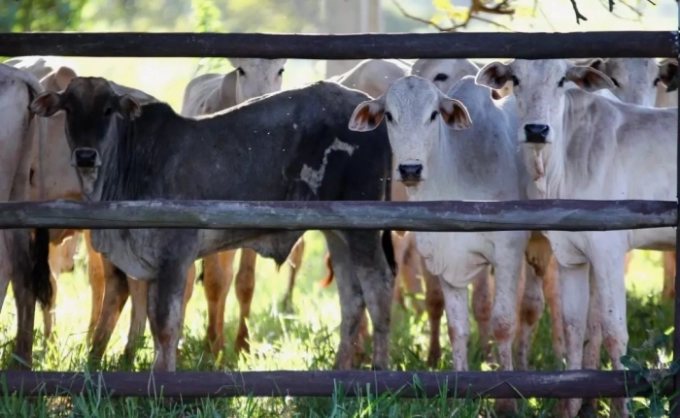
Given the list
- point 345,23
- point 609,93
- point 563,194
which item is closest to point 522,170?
point 563,194

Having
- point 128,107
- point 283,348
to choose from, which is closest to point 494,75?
point 128,107

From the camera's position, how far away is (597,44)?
14.5 ft

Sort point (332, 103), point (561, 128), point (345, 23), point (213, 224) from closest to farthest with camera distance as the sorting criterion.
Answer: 1. point (213, 224)
2. point (561, 128)
3. point (332, 103)
4. point (345, 23)

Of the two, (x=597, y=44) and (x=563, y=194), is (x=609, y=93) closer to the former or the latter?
(x=563, y=194)

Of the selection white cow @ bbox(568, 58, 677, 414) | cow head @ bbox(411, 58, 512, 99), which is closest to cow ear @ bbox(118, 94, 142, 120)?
cow head @ bbox(411, 58, 512, 99)

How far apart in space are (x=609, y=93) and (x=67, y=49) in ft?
10.0

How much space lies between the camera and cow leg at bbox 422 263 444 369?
6879 mm

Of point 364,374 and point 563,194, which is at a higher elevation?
point 563,194

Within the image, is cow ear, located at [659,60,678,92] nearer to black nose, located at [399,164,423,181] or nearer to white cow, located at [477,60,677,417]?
white cow, located at [477,60,677,417]

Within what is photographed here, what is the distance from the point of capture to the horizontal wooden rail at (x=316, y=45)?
14.6 ft

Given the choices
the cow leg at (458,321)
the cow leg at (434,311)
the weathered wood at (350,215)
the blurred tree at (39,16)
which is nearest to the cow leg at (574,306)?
the cow leg at (458,321)

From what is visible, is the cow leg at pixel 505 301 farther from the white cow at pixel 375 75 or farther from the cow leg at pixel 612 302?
the white cow at pixel 375 75

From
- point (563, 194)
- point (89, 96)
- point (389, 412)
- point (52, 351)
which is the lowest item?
point (389, 412)

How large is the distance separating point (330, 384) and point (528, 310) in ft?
7.12
